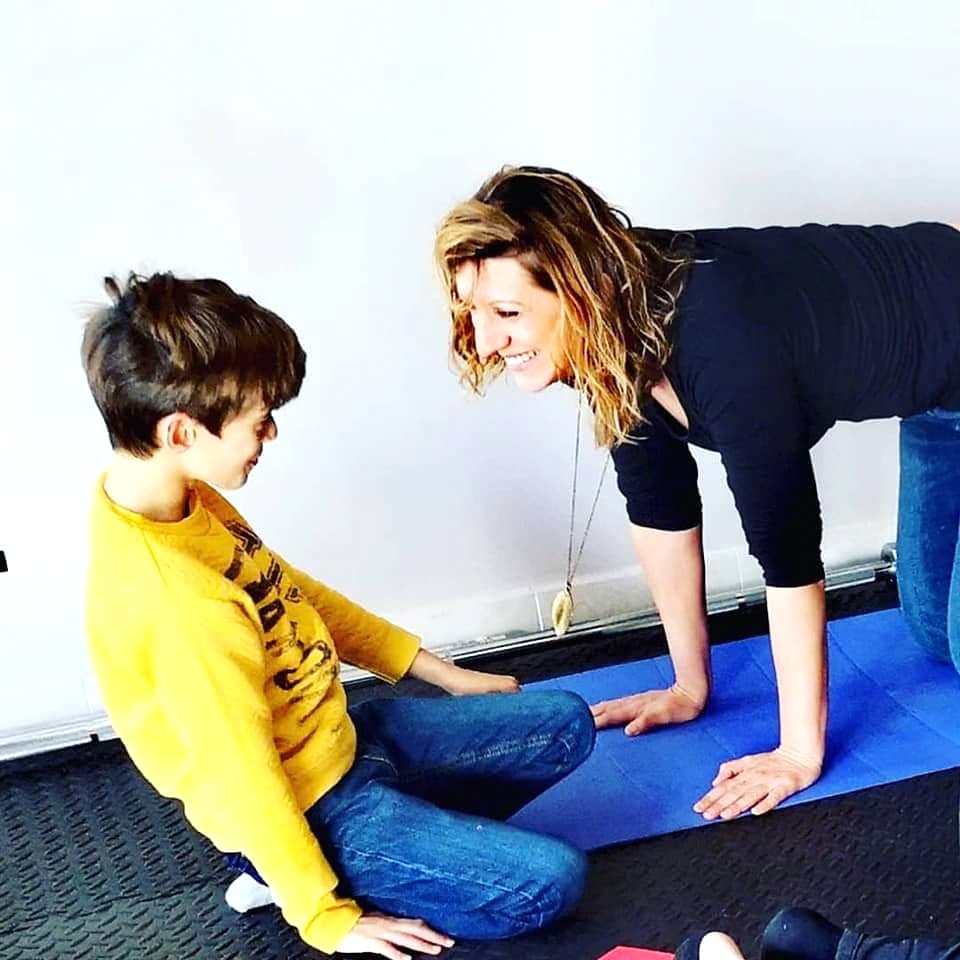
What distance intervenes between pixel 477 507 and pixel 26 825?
2.84ft

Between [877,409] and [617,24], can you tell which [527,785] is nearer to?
[877,409]

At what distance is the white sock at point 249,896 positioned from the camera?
172 cm

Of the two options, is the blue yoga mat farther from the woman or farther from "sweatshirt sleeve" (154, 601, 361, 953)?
"sweatshirt sleeve" (154, 601, 361, 953)

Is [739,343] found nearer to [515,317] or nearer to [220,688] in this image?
[515,317]

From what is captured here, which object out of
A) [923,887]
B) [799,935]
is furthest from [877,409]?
[799,935]

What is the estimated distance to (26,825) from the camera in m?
1.97

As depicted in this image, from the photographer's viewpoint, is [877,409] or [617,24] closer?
[877,409]

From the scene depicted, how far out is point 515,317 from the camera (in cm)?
160

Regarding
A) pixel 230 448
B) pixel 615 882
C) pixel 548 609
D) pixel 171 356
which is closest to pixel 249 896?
pixel 615 882

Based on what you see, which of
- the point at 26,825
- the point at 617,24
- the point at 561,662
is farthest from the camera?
the point at 561,662

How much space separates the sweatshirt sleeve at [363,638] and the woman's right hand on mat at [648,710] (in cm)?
40

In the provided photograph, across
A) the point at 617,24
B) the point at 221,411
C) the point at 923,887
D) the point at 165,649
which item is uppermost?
the point at 617,24

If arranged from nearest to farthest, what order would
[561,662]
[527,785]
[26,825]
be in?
[527,785] < [26,825] < [561,662]

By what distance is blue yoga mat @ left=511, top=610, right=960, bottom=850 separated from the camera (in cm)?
186
